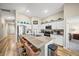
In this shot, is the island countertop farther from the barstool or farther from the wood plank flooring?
the wood plank flooring

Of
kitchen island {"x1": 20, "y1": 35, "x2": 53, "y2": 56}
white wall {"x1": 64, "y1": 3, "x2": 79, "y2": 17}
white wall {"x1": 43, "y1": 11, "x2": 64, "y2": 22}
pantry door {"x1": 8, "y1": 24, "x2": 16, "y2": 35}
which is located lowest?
kitchen island {"x1": 20, "y1": 35, "x2": 53, "y2": 56}

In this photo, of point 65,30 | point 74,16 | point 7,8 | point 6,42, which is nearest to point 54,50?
point 65,30

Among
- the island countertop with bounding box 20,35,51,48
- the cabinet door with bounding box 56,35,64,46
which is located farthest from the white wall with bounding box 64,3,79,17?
the island countertop with bounding box 20,35,51,48

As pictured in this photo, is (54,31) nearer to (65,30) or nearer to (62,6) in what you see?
(65,30)

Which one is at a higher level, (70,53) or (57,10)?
(57,10)

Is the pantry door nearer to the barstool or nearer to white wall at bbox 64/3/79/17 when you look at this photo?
the barstool

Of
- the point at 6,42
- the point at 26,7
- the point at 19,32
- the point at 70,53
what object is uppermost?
the point at 26,7

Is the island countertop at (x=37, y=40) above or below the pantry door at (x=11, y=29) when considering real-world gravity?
below

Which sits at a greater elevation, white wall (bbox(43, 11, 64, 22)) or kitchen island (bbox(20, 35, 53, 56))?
white wall (bbox(43, 11, 64, 22))

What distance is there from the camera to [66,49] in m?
2.55

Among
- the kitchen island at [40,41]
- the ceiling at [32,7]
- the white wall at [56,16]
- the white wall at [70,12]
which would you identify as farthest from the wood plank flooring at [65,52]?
the ceiling at [32,7]

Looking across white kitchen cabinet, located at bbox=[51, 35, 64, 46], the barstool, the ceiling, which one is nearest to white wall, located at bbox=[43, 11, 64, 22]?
the ceiling

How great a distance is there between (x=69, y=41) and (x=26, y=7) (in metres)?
0.95

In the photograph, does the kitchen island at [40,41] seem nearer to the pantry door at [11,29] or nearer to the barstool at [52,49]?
the barstool at [52,49]
